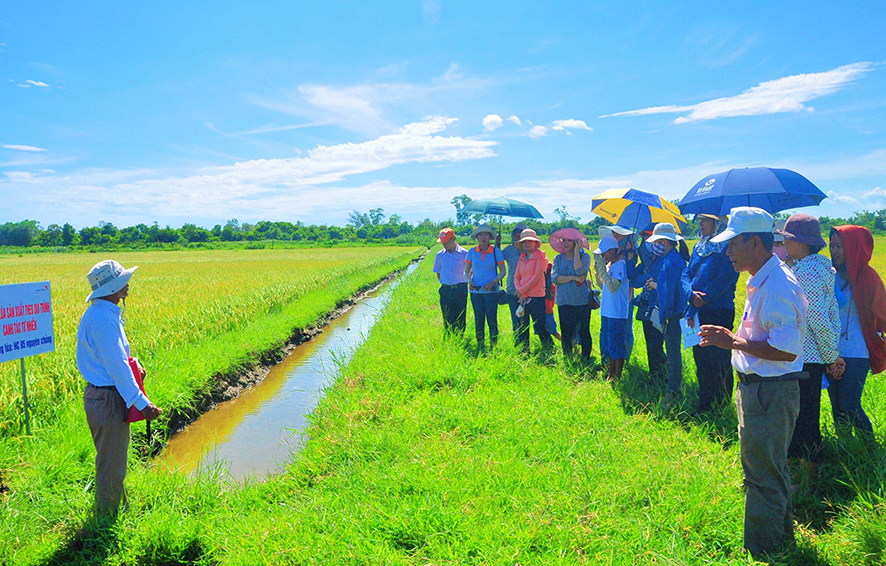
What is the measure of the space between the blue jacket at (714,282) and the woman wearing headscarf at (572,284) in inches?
68.9

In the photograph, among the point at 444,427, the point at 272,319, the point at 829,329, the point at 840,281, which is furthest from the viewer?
the point at 272,319

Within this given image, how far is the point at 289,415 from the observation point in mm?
6785

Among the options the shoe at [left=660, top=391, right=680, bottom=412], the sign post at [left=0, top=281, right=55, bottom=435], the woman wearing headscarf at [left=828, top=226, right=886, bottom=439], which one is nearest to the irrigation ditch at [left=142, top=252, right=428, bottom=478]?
the sign post at [left=0, top=281, right=55, bottom=435]

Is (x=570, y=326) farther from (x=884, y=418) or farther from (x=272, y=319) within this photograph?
(x=272, y=319)

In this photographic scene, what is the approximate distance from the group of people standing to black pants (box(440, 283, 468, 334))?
118 cm

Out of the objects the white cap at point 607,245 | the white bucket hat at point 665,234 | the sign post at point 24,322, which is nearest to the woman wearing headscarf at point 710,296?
the white bucket hat at point 665,234

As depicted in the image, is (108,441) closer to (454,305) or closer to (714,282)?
(714,282)

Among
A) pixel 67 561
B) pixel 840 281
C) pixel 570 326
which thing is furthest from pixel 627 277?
pixel 67 561

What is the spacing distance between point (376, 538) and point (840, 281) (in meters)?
3.81

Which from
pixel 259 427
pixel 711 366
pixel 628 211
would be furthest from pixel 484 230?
pixel 259 427

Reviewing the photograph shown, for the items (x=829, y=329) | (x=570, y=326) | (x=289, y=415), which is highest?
(x=829, y=329)

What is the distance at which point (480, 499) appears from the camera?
11.0ft

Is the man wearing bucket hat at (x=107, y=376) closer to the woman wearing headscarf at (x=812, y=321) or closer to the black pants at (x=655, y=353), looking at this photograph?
the woman wearing headscarf at (x=812, y=321)

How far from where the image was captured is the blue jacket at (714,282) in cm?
432
